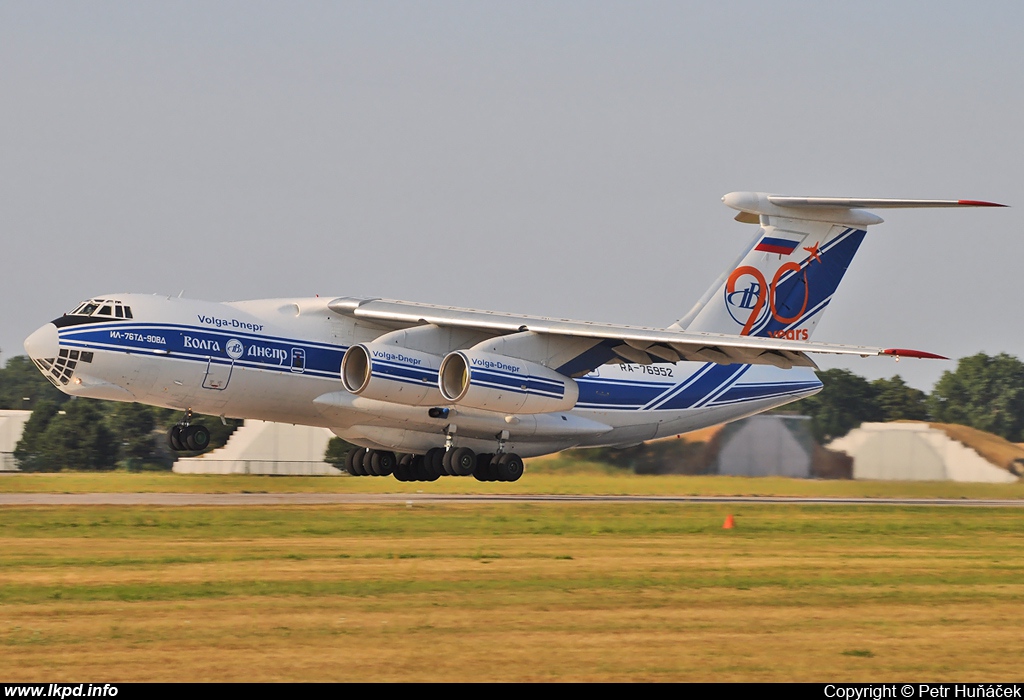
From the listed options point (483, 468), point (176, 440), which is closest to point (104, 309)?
point (176, 440)

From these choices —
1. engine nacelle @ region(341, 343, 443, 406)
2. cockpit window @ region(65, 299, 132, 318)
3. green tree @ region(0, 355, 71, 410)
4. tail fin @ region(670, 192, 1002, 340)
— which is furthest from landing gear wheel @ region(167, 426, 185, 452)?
green tree @ region(0, 355, 71, 410)

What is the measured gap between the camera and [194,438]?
1720 cm

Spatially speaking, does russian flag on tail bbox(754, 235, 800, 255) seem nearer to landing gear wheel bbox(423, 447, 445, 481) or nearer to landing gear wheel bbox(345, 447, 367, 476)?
landing gear wheel bbox(423, 447, 445, 481)

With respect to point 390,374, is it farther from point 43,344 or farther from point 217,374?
point 43,344

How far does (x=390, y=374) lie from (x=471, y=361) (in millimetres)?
1131

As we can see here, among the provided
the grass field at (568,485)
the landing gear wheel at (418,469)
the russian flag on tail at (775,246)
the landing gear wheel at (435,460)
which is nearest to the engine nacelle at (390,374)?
the landing gear wheel at (435,460)

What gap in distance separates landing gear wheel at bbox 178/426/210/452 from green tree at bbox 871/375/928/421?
483 inches

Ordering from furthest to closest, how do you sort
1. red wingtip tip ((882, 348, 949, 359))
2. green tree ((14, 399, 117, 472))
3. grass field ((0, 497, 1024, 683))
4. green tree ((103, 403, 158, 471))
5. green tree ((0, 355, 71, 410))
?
green tree ((0, 355, 71, 410))
green tree ((103, 403, 158, 471))
green tree ((14, 399, 117, 472))
red wingtip tip ((882, 348, 949, 359))
grass field ((0, 497, 1024, 683))

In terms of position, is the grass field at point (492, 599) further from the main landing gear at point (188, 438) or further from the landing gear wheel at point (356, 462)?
the landing gear wheel at point (356, 462)

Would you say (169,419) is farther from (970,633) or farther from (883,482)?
(970,633)

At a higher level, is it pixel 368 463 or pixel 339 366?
pixel 339 366

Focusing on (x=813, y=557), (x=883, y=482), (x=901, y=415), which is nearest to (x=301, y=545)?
(x=813, y=557)

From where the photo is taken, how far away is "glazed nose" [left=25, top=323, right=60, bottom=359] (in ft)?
53.3

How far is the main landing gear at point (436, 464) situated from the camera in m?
18.5
